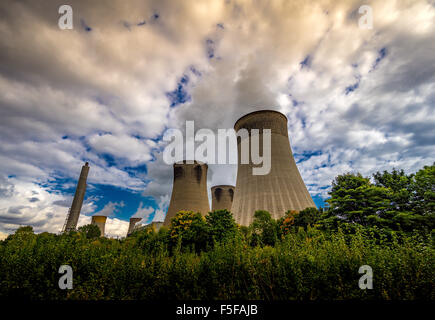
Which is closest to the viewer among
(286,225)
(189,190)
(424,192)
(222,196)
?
(424,192)

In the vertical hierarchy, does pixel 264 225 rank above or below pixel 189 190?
below

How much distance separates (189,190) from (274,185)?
12543 mm

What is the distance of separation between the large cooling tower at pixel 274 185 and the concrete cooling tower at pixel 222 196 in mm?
23307

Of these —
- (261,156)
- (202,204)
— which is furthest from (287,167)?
(202,204)

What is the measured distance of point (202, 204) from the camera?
27.0m

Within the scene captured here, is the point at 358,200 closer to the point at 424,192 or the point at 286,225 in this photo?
the point at 424,192

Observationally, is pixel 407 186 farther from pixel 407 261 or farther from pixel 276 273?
pixel 276 273

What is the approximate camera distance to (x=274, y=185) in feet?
58.1

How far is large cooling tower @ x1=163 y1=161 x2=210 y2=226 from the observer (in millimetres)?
26141

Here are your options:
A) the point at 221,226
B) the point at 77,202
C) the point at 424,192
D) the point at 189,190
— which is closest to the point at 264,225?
the point at 221,226

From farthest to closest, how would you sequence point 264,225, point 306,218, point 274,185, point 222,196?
point 222,196, point 274,185, point 264,225, point 306,218
